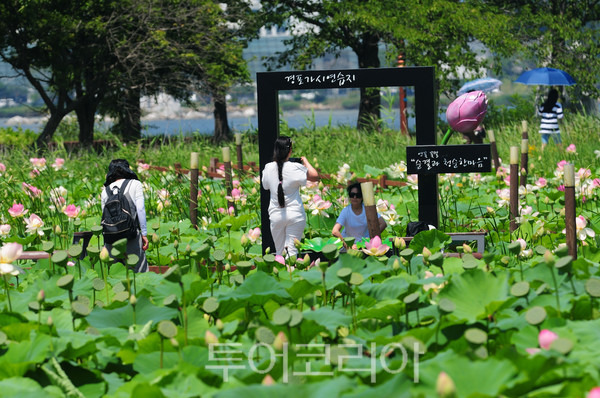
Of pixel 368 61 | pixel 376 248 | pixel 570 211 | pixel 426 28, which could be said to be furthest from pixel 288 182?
pixel 368 61

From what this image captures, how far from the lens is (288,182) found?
5254 millimetres

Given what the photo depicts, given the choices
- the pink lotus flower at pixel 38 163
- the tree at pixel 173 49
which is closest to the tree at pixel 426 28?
the tree at pixel 173 49

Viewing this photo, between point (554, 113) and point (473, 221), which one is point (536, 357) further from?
point (554, 113)

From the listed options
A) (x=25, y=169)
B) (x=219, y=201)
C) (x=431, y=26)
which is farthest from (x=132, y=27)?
(x=219, y=201)

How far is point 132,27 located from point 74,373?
54.8 feet

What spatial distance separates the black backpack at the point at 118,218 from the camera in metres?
4.83

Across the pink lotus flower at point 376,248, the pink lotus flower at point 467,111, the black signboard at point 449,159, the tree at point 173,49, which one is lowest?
the pink lotus flower at point 376,248

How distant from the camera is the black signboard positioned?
5.00 meters

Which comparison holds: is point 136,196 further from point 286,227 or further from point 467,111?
point 467,111

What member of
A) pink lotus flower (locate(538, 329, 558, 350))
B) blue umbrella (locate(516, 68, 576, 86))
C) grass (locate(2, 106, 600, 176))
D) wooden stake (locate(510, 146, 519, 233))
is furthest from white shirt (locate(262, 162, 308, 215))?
blue umbrella (locate(516, 68, 576, 86))

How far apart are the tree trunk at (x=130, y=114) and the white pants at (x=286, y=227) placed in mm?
12935

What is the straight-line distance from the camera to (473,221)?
20.2 ft

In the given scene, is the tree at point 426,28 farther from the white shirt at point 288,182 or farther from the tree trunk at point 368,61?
the white shirt at point 288,182

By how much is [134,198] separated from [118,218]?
0.64 ft
